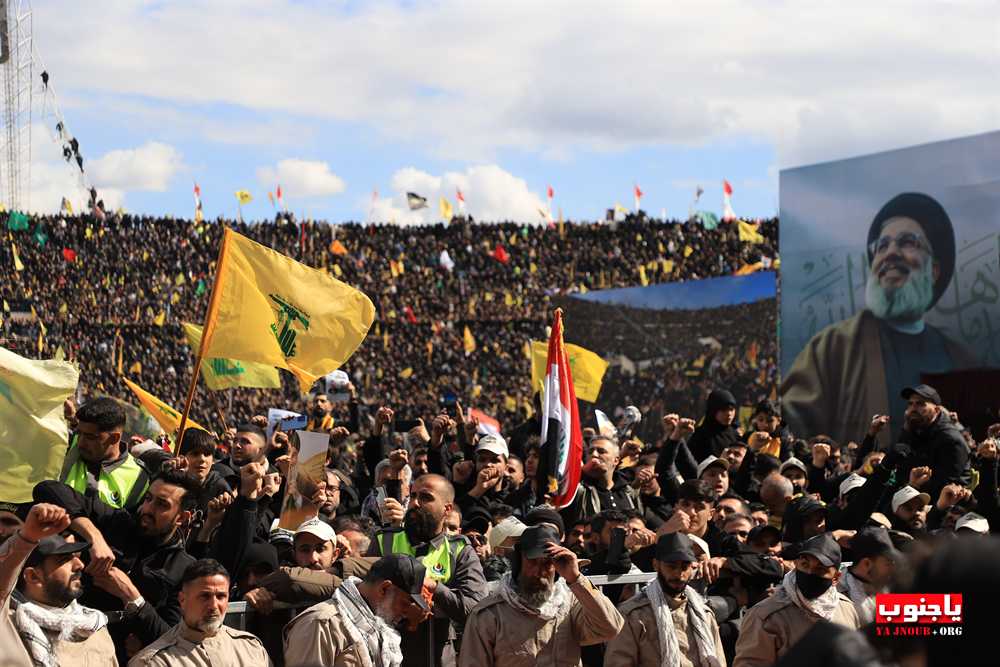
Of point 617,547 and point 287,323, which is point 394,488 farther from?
point 617,547

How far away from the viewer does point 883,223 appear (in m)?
22.4

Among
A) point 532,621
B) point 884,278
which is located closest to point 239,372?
point 532,621

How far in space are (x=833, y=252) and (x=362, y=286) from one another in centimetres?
2538

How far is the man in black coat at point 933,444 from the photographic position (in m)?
8.18

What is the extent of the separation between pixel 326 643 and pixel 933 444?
4402mm

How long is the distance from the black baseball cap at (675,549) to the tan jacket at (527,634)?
34cm

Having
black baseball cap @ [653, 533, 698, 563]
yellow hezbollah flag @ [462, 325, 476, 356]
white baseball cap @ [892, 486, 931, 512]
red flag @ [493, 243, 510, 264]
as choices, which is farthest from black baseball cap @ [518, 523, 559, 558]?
red flag @ [493, 243, 510, 264]

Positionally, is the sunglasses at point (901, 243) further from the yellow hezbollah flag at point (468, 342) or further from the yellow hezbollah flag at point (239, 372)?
the yellow hezbollah flag at point (468, 342)

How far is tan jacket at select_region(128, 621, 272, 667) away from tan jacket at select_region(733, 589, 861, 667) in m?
1.85

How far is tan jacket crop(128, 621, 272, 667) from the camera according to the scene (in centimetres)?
488

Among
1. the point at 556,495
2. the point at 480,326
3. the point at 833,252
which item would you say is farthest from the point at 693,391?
the point at 556,495

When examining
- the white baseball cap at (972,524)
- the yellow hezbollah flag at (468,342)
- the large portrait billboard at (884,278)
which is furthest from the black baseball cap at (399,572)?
the yellow hezbollah flag at (468,342)

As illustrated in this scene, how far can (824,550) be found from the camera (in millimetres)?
5754

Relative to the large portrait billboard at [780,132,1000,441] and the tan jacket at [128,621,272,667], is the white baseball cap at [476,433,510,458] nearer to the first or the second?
the tan jacket at [128,621,272,667]
